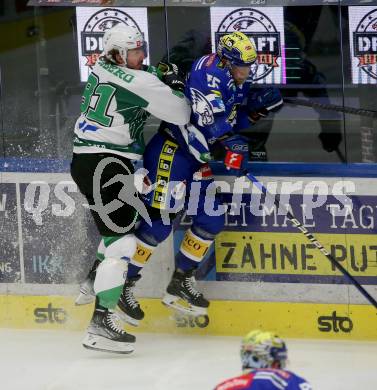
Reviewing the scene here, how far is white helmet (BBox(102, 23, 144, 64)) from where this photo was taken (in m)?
5.61

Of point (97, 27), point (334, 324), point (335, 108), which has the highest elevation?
point (97, 27)

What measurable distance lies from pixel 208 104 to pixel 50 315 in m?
1.42

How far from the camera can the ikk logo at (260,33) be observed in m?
5.97

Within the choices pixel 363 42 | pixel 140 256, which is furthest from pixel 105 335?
pixel 363 42

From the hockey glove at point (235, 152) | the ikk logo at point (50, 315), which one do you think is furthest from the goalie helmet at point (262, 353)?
the ikk logo at point (50, 315)

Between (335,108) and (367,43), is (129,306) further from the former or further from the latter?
(367,43)

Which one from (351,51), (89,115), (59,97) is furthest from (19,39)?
(351,51)

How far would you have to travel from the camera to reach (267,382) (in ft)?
11.9

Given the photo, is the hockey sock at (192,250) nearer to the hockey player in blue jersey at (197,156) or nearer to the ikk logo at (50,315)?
the hockey player in blue jersey at (197,156)

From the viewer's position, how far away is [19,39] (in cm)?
629

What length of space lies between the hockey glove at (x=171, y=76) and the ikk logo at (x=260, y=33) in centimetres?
33

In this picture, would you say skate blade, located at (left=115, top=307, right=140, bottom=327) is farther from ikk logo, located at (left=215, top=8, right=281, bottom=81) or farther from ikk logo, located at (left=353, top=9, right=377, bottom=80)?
ikk logo, located at (left=353, top=9, right=377, bottom=80)

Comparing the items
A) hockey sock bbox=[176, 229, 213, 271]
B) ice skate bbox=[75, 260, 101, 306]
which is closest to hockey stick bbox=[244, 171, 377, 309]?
hockey sock bbox=[176, 229, 213, 271]

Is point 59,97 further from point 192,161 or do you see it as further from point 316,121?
point 316,121
